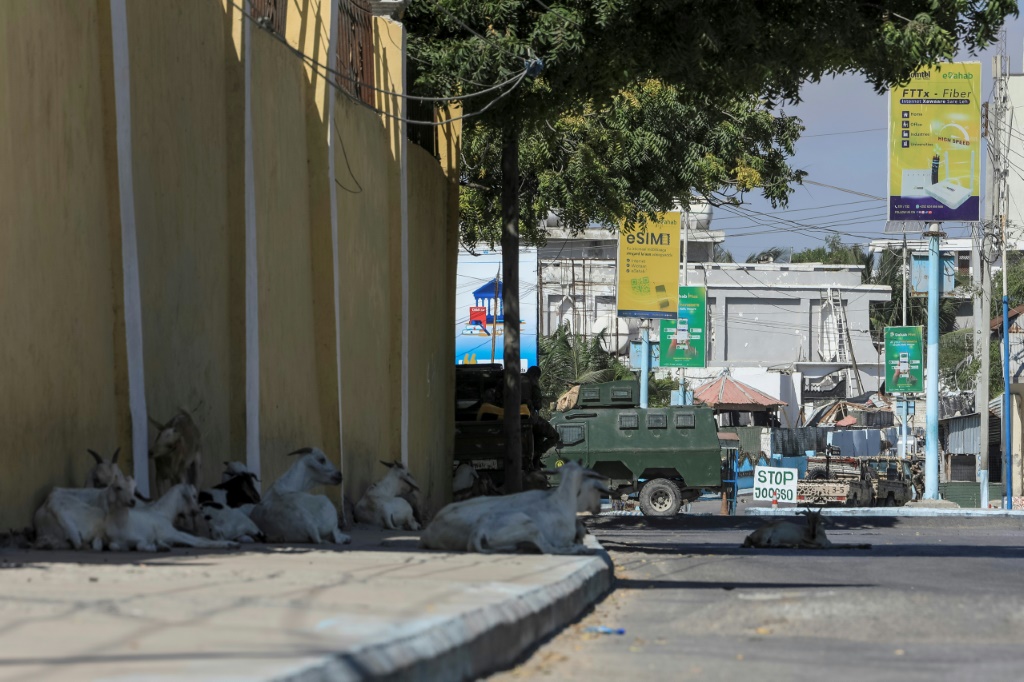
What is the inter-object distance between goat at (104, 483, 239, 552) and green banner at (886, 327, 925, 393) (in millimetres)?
33963

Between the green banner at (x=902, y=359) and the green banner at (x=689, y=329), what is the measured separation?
5.36 metres

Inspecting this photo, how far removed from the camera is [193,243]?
37.7ft

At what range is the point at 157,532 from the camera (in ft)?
29.6

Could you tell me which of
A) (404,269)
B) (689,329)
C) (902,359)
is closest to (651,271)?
(689,329)

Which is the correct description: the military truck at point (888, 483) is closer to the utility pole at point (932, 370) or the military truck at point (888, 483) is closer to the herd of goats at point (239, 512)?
the utility pole at point (932, 370)

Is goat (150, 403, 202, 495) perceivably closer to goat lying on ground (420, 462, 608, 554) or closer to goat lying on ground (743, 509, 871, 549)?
goat lying on ground (420, 462, 608, 554)

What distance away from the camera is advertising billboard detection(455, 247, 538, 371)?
159ft

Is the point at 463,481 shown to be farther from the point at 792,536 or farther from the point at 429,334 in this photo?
the point at 792,536

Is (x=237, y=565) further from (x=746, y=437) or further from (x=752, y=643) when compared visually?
(x=746, y=437)

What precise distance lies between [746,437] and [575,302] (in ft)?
48.0

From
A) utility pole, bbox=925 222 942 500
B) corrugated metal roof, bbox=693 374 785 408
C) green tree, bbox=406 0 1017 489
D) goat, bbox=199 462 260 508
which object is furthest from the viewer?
corrugated metal roof, bbox=693 374 785 408

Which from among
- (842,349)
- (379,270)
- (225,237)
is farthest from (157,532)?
(842,349)

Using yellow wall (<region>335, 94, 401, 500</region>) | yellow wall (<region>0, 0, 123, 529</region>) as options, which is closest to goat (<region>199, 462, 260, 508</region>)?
yellow wall (<region>0, 0, 123, 529</region>)

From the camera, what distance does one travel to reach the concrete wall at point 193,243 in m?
8.91
